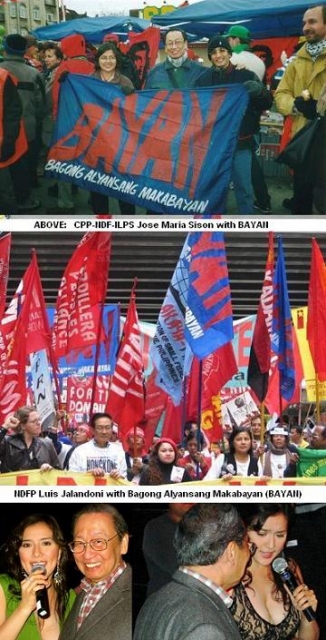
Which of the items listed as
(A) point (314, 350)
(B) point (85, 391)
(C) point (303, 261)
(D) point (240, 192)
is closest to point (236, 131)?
(D) point (240, 192)

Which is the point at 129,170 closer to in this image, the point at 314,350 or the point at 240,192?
the point at 240,192

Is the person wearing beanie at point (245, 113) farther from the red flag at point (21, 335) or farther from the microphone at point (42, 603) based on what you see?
the microphone at point (42, 603)

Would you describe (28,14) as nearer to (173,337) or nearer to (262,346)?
(173,337)

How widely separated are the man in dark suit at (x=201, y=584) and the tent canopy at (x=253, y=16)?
1.83m

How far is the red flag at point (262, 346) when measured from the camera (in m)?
4.26

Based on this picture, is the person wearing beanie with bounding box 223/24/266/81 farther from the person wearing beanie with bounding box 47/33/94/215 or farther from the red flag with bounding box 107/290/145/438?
the red flag with bounding box 107/290/145/438

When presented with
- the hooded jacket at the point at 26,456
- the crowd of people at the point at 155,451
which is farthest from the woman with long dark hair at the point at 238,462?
the hooded jacket at the point at 26,456

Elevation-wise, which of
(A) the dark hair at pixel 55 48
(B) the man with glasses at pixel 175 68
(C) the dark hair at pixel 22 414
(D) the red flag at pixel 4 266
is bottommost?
(C) the dark hair at pixel 22 414

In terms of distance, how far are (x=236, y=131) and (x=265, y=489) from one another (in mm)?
1390

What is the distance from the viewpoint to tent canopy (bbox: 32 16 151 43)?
4.25 metres

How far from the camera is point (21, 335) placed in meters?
4.27

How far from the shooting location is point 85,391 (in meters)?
4.27

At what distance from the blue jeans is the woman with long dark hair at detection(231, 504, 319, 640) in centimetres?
116

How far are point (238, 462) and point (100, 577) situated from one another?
68cm
